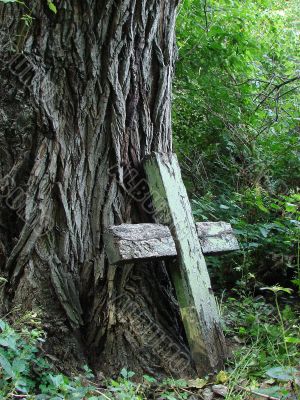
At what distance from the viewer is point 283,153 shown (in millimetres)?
4516

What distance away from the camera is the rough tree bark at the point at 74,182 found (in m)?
2.44

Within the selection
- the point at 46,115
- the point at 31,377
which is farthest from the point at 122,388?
the point at 46,115

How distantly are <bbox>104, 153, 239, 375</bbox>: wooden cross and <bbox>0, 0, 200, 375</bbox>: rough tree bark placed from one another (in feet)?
0.53

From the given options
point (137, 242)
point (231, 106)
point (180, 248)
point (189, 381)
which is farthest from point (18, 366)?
point (231, 106)

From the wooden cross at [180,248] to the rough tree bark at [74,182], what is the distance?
6.3 inches

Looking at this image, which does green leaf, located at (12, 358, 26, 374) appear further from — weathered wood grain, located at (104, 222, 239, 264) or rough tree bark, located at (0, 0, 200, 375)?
weathered wood grain, located at (104, 222, 239, 264)

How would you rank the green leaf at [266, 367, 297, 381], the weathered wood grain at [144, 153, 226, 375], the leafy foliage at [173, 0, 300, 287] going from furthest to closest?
the leafy foliage at [173, 0, 300, 287] < the weathered wood grain at [144, 153, 226, 375] < the green leaf at [266, 367, 297, 381]

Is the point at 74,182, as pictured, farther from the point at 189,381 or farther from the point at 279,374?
the point at 279,374

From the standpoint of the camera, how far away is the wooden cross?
2354mm

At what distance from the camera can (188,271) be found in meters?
2.52

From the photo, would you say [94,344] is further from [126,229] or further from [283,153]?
[283,153]

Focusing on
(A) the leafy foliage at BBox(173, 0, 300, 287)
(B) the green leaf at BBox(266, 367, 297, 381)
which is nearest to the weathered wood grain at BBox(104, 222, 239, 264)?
(B) the green leaf at BBox(266, 367, 297, 381)

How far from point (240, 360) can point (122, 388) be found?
2.37ft

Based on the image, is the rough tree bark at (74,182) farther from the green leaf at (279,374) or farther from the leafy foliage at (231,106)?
the leafy foliage at (231,106)
